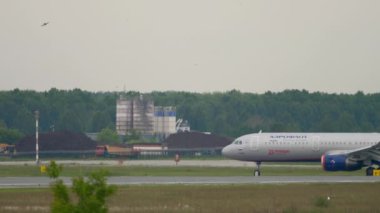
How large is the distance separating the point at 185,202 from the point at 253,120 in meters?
130

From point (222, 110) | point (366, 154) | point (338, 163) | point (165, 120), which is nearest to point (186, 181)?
point (338, 163)

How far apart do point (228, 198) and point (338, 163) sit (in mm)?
23141

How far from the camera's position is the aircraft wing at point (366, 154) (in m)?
69.9

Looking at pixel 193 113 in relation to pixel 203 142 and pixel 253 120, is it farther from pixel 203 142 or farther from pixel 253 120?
pixel 203 142

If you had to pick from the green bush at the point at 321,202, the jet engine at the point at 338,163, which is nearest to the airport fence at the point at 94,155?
the jet engine at the point at 338,163

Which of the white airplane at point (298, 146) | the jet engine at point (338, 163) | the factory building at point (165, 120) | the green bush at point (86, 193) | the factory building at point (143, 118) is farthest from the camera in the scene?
the factory building at point (143, 118)

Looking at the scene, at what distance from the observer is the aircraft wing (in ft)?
229

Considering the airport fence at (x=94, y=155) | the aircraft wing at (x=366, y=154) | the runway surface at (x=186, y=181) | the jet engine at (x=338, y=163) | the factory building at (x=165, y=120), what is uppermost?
the factory building at (x=165, y=120)

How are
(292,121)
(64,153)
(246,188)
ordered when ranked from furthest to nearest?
(292,121)
(64,153)
(246,188)

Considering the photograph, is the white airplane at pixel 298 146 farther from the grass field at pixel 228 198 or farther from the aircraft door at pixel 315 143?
the grass field at pixel 228 198

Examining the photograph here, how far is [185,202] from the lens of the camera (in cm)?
4609

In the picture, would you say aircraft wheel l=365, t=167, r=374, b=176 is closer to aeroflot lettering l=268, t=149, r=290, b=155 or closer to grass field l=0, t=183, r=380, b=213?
aeroflot lettering l=268, t=149, r=290, b=155

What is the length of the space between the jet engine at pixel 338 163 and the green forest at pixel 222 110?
8735cm

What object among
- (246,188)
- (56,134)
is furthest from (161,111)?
(246,188)
